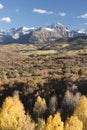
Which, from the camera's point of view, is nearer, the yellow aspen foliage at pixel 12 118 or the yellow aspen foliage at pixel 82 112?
the yellow aspen foliage at pixel 12 118

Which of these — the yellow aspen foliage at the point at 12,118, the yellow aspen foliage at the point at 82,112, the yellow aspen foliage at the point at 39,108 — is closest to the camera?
the yellow aspen foliage at the point at 12,118

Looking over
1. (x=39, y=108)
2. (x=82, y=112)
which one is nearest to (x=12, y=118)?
(x=82, y=112)

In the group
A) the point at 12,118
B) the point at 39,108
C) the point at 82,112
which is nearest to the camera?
the point at 12,118

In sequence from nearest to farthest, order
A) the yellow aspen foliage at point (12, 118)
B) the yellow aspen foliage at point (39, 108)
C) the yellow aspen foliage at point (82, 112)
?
the yellow aspen foliage at point (12, 118), the yellow aspen foliage at point (82, 112), the yellow aspen foliage at point (39, 108)

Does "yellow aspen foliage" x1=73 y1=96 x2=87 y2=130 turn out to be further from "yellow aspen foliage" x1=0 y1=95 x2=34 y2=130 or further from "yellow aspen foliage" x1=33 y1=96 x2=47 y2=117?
"yellow aspen foliage" x1=33 y1=96 x2=47 y2=117

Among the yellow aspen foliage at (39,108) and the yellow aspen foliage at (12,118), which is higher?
the yellow aspen foliage at (12,118)

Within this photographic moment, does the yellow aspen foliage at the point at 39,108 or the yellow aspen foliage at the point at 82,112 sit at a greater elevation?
the yellow aspen foliage at the point at 82,112

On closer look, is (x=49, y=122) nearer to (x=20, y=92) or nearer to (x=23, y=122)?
(x=23, y=122)

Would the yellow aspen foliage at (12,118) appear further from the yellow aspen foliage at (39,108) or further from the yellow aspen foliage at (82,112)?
the yellow aspen foliage at (82,112)

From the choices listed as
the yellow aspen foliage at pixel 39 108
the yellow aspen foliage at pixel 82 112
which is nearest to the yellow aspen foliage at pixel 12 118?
the yellow aspen foliage at pixel 39 108

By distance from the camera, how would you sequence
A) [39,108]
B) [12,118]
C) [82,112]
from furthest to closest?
1. [39,108]
2. [82,112]
3. [12,118]

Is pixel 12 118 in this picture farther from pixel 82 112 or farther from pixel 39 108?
pixel 39 108

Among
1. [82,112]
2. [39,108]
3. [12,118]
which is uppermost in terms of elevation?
[82,112]

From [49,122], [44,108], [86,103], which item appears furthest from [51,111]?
[49,122]
